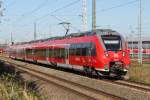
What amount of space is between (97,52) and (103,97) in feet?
25.8

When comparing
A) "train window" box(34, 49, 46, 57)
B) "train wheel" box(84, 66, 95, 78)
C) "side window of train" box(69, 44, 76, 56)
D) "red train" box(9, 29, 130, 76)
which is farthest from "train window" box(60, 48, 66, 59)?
"train window" box(34, 49, 46, 57)

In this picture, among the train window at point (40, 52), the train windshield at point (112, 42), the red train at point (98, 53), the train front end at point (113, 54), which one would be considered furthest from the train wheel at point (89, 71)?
the train window at point (40, 52)

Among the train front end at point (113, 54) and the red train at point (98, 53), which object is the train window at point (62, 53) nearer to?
the red train at point (98, 53)

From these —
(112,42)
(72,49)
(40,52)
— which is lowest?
(40,52)

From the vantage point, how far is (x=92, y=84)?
22.1 m

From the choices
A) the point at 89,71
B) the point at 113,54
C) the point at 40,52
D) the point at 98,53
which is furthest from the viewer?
the point at 40,52

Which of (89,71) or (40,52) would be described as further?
(40,52)

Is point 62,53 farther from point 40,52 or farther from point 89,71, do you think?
point 40,52

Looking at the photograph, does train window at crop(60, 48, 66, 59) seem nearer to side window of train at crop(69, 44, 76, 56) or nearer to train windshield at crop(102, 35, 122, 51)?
side window of train at crop(69, 44, 76, 56)

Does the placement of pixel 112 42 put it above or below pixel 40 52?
A: above

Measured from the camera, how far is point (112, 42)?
80.8ft

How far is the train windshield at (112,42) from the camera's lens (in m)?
24.5

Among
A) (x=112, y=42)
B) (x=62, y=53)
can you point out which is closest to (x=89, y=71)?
(x=112, y=42)

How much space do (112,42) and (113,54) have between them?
2.64 feet
